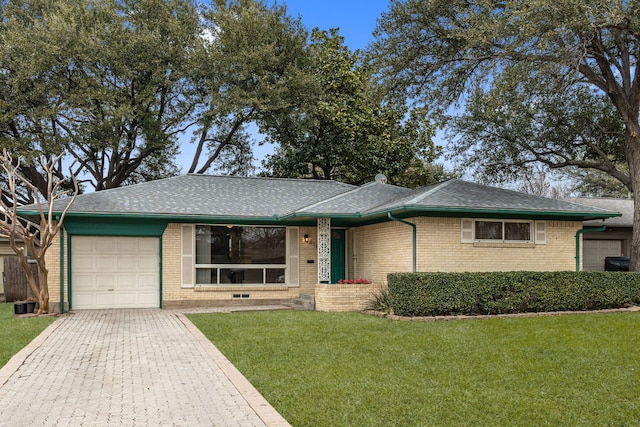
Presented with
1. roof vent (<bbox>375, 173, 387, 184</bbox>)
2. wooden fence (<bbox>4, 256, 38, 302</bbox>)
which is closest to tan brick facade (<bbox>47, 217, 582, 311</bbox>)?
roof vent (<bbox>375, 173, 387, 184</bbox>)

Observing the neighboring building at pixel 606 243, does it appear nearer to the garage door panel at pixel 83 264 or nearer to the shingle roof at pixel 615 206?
the shingle roof at pixel 615 206

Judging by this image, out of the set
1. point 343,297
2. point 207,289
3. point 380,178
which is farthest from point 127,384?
point 380,178

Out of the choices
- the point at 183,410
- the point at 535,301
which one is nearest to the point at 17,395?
the point at 183,410

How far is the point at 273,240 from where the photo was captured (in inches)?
694

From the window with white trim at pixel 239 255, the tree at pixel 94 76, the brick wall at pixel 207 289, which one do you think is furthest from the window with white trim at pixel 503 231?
the tree at pixel 94 76

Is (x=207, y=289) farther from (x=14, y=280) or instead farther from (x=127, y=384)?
(x=127, y=384)

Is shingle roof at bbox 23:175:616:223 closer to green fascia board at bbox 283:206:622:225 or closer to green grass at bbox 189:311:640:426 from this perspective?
green fascia board at bbox 283:206:622:225

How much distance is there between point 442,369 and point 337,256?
10.6m

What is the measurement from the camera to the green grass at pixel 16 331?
9.37 meters

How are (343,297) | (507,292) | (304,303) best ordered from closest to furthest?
(507,292) < (343,297) < (304,303)

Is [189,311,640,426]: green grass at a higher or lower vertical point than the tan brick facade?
lower

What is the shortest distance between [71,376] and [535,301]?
10.7 meters

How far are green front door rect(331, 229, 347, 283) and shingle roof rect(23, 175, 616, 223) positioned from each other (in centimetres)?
107

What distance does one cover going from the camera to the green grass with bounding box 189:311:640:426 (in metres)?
5.85
